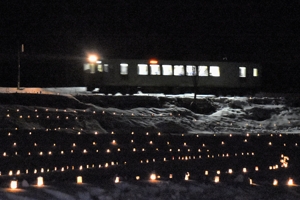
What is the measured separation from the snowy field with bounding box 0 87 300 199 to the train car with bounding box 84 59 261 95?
283 cm

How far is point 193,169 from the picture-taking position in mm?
15367

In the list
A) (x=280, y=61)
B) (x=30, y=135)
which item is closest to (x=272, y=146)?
(x=30, y=135)

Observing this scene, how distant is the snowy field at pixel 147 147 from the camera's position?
10.8 meters

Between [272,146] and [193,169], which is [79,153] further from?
[272,146]

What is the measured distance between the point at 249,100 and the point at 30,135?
17898 mm

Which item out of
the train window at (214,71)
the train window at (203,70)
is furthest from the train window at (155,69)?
the train window at (214,71)

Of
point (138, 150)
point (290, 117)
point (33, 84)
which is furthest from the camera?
point (33, 84)

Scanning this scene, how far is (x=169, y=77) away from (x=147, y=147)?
1997cm

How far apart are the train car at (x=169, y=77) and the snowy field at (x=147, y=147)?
2.83 m

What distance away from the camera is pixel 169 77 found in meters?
39.5

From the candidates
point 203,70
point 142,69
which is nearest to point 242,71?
point 203,70

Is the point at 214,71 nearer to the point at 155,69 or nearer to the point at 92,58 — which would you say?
the point at 155,69

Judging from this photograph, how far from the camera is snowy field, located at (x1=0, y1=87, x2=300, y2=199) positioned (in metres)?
10.8

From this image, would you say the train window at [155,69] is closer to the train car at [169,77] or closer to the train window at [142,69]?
the train car at [169,77]
